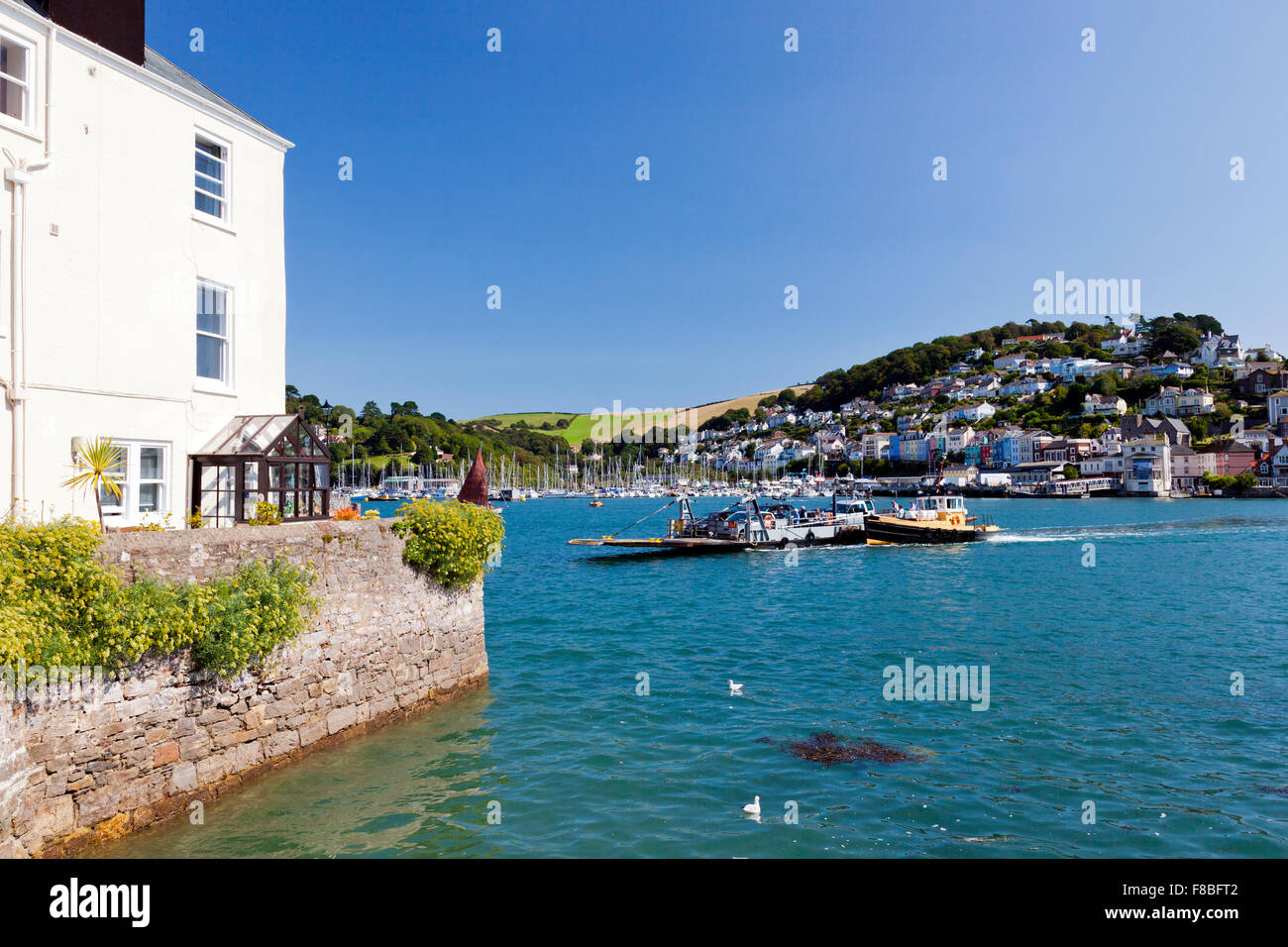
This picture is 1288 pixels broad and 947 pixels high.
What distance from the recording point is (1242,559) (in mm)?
44156

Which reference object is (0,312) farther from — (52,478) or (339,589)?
(339,589)

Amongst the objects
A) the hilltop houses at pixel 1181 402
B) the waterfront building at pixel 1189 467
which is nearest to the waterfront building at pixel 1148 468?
the waterfront building at pixel 1189 467

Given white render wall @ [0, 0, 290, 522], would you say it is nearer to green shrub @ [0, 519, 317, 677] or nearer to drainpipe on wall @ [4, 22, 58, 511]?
drainpipe on wall @ [4, 22, 58, 511]

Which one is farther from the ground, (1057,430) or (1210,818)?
(1057,430)

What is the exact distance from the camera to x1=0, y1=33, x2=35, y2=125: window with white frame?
10.9m

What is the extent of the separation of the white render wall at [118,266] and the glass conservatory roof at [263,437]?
281 mm

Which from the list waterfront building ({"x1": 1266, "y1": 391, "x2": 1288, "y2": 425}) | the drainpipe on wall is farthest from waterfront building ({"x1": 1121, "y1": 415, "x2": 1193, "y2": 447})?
the drainpipe on wall

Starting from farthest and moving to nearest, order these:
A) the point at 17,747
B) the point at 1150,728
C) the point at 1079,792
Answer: the point at 1150,728
the point at 1079,792
the point at 17,747

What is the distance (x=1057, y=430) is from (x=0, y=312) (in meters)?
209

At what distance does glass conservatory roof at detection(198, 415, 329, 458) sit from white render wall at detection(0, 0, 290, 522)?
281 mm

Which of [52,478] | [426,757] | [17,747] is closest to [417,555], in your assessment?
[426,757]

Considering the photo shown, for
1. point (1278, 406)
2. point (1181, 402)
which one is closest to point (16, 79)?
point (1278, 406)

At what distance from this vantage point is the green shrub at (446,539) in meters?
14.3
